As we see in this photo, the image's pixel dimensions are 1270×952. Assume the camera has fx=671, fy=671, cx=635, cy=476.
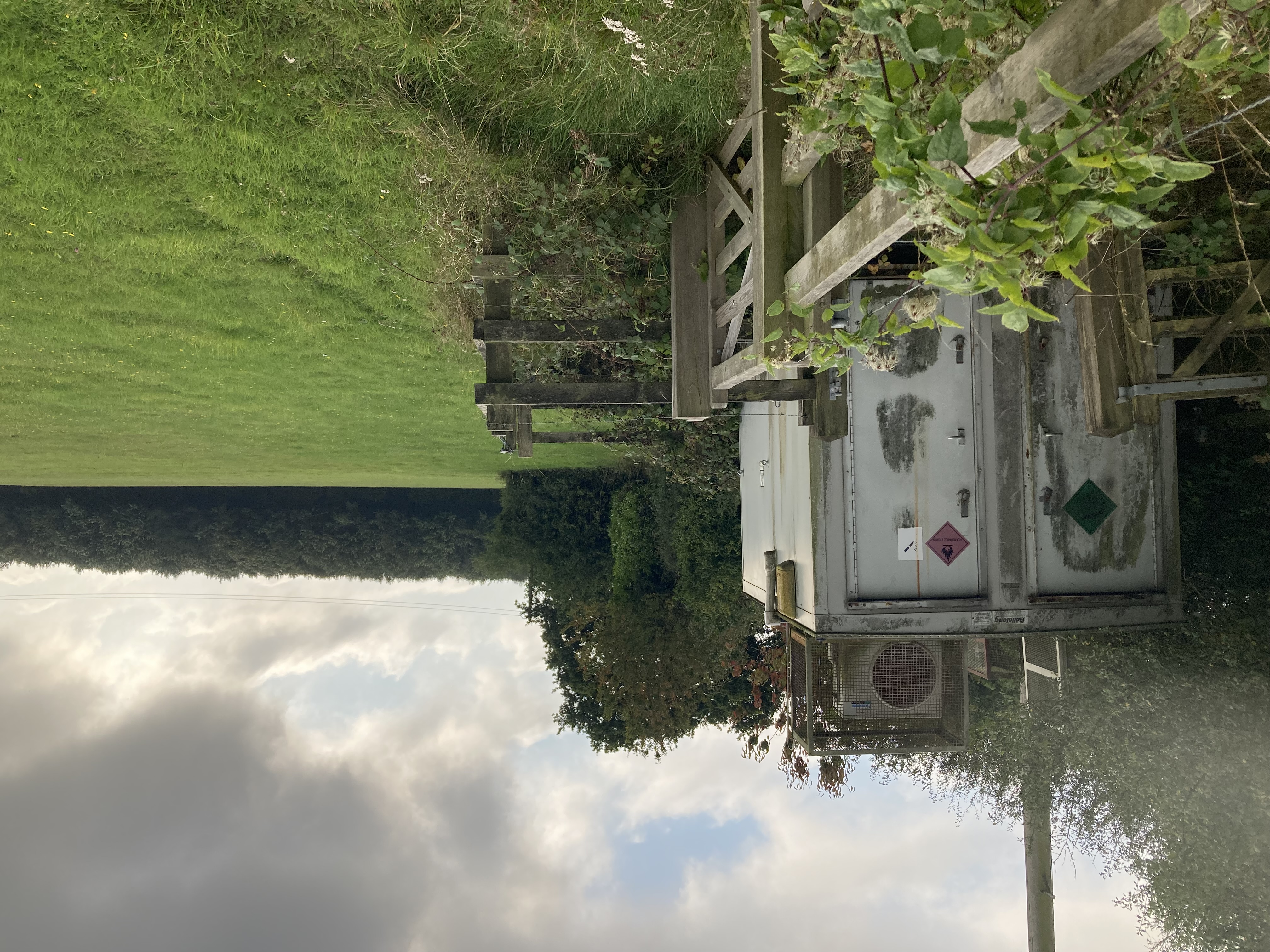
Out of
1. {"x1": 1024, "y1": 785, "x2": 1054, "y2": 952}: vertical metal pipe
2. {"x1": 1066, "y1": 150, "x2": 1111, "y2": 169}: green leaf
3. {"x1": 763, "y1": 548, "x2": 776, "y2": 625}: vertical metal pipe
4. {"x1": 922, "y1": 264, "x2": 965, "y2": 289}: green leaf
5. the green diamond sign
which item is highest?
{"x1": 1066, "y1": 150, "x2": 1111, "y2": 169}: green leaf

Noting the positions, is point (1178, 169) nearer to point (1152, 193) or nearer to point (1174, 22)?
point (1152, 193)

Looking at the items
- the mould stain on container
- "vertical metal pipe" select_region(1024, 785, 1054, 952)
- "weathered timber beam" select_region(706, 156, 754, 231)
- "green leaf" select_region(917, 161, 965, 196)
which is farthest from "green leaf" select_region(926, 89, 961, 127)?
"vertical metal pipe" select_region(1024, 785, 1054, 952)

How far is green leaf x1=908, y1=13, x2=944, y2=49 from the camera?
5.19 feet

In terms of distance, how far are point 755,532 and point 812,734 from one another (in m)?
2.54

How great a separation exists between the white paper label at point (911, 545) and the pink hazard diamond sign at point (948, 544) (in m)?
0.08

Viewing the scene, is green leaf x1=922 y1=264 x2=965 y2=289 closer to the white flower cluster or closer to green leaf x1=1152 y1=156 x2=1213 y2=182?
green leaf x1=1152 y1=156 x2=1213 y2=182

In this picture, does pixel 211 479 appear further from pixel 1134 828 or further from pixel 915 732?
pixel 1134 828

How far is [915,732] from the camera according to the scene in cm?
816

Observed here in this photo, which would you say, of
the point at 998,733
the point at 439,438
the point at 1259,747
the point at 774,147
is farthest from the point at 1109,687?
the point at 439,438

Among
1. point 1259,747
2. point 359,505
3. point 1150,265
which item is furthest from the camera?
point 359,505

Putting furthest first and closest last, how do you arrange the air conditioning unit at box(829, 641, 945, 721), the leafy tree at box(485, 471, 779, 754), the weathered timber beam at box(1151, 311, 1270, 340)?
1. the leafy tree at box(485, 471, 779, 754)
2. the air conditioning unit at box(829, 641, 945, 721)
3. the weathered timber beam at box(1151, 311, 1270, 340)

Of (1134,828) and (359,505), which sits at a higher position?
(359,505)

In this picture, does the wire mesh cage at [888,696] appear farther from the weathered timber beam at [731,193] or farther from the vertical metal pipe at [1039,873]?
the weathered timber beam at [731,193]

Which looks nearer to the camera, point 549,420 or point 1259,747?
point 1259,747
